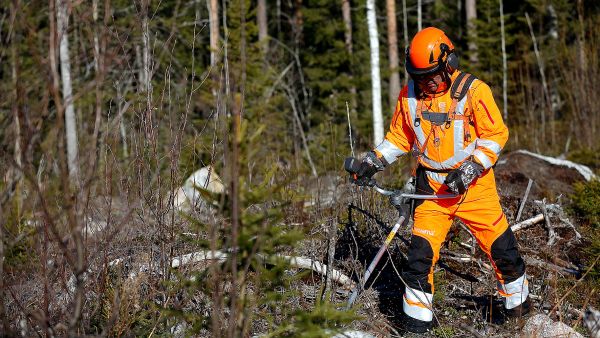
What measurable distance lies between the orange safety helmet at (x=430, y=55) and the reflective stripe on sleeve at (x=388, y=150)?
0.61 m

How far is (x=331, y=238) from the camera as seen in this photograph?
4219mm

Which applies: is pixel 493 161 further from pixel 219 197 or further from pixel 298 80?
pixel 298 80

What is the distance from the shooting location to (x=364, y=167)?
453 centimetres

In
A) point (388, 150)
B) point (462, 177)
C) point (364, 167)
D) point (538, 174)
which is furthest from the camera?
point (538, 174)

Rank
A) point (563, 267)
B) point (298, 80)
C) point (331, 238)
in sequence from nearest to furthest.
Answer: point (331, 238)
point (563, 267)
point (298, 80)

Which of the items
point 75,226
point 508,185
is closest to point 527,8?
point 508,185

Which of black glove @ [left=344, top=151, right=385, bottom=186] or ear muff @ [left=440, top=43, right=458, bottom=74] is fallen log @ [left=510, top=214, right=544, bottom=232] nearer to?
black glove @ [left=344, top=151, right=385, bottom=186]

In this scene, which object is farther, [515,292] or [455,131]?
[515,292]

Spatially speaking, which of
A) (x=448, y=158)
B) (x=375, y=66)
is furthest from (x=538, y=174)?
(x=375, y=66)

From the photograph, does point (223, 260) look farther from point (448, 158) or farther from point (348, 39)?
point (348, 39)

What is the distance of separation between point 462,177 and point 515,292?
963 millimetres

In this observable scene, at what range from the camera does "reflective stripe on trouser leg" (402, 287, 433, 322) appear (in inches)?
169

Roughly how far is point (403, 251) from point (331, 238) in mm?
1652

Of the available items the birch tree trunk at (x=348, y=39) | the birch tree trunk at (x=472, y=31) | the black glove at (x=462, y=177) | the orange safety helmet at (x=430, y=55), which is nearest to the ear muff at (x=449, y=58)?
the orange safety helmet at (x=430, y=55)
